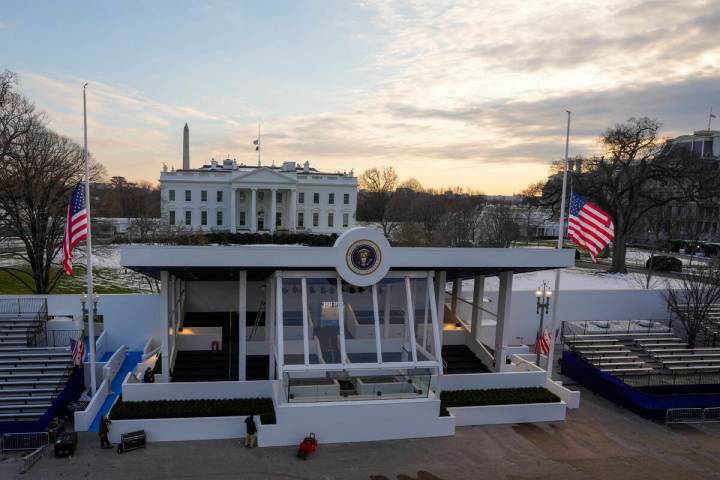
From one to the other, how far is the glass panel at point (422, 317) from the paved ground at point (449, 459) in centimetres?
326

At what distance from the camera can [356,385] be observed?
48.6 feet

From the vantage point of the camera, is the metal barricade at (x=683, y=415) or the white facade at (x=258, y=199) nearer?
Result: the metal barricade at (x=683, y=415)

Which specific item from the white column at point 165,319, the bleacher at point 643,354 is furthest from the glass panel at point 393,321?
the bleacher at point 643,354

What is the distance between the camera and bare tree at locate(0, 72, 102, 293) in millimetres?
25891

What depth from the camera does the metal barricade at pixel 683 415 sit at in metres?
16.6

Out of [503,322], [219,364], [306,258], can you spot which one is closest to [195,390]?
[219,364]

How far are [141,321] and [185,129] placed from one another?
294 ft

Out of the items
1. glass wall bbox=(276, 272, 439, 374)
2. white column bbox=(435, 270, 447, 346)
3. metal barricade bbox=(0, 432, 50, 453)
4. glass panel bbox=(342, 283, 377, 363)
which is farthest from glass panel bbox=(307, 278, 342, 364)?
metal barricade bbox=(0, 432, 50, 453)

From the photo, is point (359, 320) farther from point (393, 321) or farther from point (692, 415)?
point (692, 415)

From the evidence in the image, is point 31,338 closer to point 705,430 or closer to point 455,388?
point 455,388

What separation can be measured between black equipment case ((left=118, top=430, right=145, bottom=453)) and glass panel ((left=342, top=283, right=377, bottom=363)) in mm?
7283

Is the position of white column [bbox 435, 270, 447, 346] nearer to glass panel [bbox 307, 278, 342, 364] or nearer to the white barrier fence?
glass panel [bbox 307, 278, 342, 364]

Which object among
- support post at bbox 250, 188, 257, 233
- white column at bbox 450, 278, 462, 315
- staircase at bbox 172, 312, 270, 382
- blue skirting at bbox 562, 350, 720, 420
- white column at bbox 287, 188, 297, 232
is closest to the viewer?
blue skirting at bbox 562, 350, 720, 420

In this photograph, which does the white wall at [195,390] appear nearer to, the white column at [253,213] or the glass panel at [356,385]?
the glass panel at [356,385]
